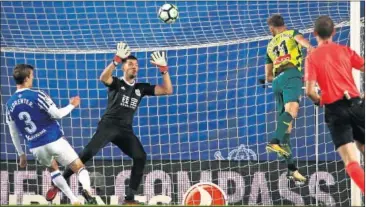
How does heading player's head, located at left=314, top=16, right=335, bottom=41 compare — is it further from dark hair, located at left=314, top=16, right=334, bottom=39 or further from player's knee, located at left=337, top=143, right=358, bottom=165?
player's knee, located at left=337, top=143, right=358, bottom=165

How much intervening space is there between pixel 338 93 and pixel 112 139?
296 cm

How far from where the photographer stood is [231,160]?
41.8 ft

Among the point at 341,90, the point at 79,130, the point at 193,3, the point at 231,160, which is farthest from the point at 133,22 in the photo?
the point at 341,90

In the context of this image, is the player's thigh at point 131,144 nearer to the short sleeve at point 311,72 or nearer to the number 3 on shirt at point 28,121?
the number 3 on shirt at point 28,121

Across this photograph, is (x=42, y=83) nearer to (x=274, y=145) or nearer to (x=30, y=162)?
(x=30, y=162)

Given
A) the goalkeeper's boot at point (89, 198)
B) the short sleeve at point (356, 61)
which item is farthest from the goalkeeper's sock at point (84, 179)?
the short sleeve at point (356, 61)

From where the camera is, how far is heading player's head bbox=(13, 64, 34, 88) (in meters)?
9.09

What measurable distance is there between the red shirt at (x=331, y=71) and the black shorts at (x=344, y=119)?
0.21ft

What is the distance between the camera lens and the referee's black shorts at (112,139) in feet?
32.5

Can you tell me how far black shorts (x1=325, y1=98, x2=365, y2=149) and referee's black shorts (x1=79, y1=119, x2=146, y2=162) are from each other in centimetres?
269

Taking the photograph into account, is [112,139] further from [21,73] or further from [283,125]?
[283,125]

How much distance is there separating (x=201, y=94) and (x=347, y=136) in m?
5.59

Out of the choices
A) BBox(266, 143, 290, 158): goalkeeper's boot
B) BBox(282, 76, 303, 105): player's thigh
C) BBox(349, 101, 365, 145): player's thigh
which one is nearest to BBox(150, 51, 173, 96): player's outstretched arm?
BBox(282, 76, 303, 105): player's thigh

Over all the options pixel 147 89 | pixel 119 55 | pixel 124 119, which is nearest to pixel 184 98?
pixel 147 89
